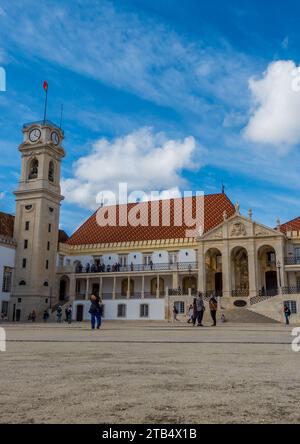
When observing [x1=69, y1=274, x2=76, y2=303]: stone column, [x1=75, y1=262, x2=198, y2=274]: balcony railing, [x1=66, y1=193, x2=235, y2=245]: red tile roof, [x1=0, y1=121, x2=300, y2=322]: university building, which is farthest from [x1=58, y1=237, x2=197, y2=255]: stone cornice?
[x1=69, y1=274, x2=76, y2=303]: stone column

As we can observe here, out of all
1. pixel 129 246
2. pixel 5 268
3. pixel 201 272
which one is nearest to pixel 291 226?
pixel 201 272

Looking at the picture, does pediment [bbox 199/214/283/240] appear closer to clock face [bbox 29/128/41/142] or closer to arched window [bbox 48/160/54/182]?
arched window [bbox 48/160/54/182]

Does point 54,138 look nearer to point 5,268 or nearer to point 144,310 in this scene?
point 5,268

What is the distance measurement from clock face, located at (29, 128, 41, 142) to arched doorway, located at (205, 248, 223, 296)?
2406 centimetres

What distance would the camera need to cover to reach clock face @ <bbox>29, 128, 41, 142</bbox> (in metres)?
51.4

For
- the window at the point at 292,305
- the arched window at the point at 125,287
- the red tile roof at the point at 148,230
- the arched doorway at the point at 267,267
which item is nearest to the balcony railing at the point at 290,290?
the window at the point at 292,305

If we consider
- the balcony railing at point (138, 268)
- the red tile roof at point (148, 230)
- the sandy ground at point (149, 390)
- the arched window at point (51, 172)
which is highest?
the arched window at point (51, 172)

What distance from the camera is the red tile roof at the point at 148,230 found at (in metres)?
49.9

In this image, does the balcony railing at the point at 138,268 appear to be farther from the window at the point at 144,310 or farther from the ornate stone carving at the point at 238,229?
the ornate stone carving at the point at 238,229

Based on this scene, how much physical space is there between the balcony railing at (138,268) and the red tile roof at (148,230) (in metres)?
3.54

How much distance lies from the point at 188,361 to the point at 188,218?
4537cm

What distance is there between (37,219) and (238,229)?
21920 mm

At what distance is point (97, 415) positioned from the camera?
2.97 metres
